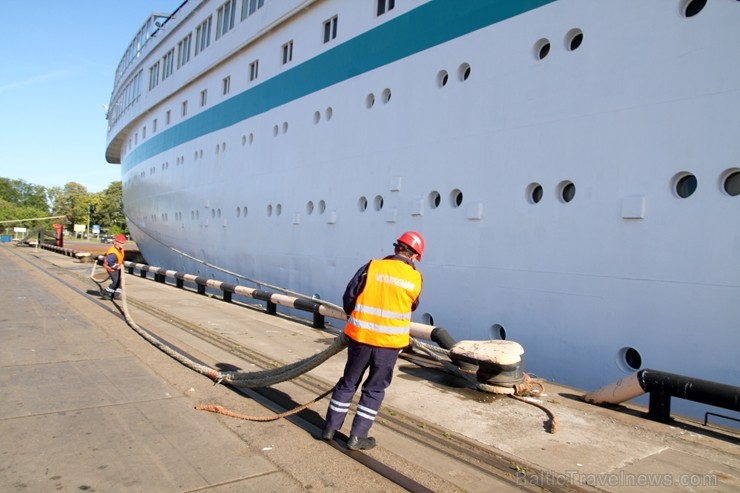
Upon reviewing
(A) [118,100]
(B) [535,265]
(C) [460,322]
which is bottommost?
(C) [460,322]

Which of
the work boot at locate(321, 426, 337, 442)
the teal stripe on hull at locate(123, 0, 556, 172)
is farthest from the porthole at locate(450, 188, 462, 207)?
the work boot at locate(321, 426, 337, 442)

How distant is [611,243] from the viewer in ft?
17.4

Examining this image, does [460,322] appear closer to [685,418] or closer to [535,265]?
[535,265]

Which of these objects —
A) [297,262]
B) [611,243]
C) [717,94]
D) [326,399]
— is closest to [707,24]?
[717,94]

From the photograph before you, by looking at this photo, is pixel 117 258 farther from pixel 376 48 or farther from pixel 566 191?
pixel 566 191

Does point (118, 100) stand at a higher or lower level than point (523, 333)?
higher

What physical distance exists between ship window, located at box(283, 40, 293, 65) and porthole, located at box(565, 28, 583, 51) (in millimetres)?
6869

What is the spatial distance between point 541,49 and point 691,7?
164 cm

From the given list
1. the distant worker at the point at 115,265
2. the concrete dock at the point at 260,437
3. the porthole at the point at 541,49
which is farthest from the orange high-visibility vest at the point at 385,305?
the distant worker at the point at 115,265

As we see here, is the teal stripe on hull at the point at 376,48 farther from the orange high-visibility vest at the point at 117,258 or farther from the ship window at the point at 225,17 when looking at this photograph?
the orange high-visibility vest at the point at 117,258

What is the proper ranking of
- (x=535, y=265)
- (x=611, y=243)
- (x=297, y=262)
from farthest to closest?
(x=297, y=262) < (x=535, y=265) < (x=611, y=243)

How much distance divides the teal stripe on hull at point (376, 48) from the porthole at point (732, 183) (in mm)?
2877

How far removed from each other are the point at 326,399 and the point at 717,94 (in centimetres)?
443

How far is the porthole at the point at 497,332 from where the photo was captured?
20.7 feet
